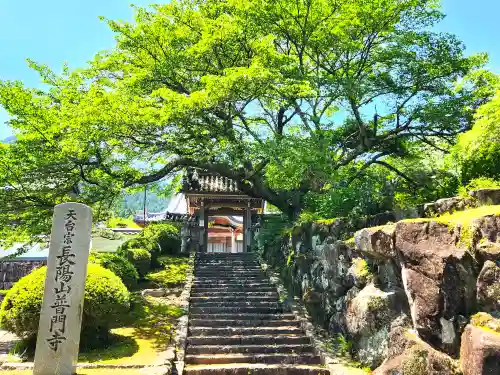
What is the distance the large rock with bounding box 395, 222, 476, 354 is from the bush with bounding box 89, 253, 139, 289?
27.6ft

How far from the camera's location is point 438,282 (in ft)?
18.1

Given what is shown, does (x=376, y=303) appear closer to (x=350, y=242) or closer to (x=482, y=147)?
(x=350, y=242)

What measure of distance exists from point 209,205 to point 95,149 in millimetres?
11117

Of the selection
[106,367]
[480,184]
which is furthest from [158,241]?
[480,184]

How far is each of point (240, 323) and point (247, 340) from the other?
104 cm

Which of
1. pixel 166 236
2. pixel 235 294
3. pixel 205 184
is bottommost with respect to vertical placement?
pixel 235 294

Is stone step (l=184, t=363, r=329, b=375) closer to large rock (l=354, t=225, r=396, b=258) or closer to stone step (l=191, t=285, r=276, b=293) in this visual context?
large rock (l=354, t=225, r=396, b=258)

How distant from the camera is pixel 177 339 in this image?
31.0 ft

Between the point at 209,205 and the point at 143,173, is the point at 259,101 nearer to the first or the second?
the point at 143,173

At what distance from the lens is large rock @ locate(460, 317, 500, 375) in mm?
4492

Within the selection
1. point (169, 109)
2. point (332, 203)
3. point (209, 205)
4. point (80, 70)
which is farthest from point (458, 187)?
point (209, 205)

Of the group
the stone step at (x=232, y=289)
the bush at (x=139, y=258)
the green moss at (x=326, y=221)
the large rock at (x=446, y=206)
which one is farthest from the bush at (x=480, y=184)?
the bush at (x=139, y=258)

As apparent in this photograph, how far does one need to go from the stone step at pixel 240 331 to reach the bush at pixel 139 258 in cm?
497

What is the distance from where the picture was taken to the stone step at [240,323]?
10.8 meters
